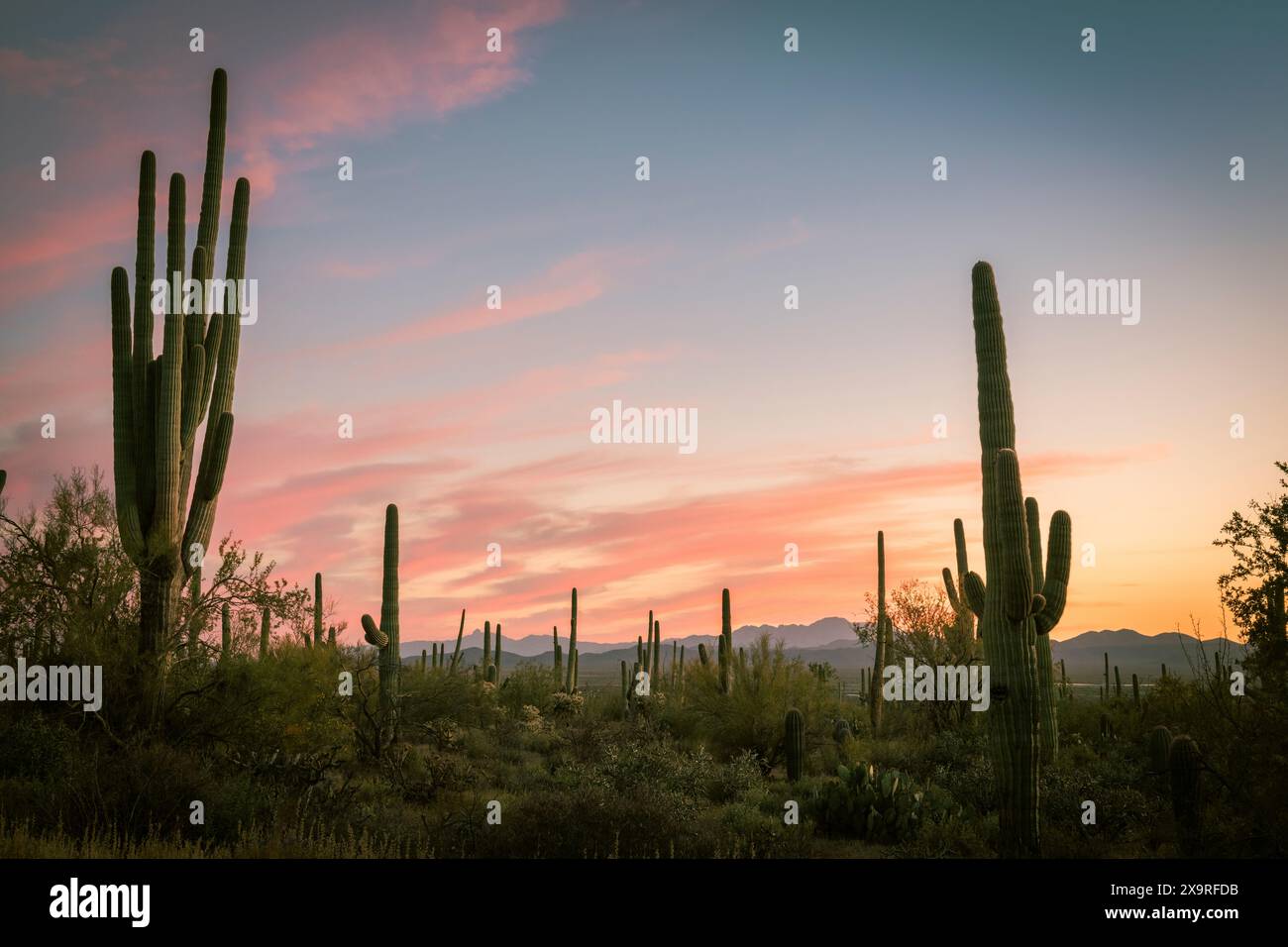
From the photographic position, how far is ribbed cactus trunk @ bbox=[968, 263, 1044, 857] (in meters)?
13.6

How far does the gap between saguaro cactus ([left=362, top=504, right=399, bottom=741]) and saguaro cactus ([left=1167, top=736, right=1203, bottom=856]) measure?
15788mm

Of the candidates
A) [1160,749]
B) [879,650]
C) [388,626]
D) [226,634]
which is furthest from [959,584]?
[226,634]

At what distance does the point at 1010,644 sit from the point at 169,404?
13655 mm

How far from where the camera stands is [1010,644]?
1381 centimetres

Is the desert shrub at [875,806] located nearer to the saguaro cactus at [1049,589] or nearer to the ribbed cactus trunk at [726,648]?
the saguaro cactus at [1049,589]

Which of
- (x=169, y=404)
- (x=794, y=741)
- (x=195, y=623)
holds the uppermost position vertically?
(x=169, y=404)

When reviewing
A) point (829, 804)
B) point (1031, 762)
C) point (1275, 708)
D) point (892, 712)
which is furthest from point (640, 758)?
point (892, 712)

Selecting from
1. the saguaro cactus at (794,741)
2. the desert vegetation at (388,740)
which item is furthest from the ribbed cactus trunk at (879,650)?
the saguaro cactus at (794,741)

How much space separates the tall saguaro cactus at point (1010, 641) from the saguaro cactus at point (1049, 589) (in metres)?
0.67

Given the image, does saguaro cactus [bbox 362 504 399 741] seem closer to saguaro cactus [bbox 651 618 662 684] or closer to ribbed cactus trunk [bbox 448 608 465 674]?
ribbed cactus trunk [bbox 448 608 465 674]

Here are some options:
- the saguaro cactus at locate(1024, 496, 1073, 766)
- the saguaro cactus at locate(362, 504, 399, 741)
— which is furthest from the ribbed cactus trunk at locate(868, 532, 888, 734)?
the saguaro cactus at locate(362, 504, 399, 741)

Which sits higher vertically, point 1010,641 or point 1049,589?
point 1049,589

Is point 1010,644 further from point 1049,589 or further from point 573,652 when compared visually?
point 573,652
